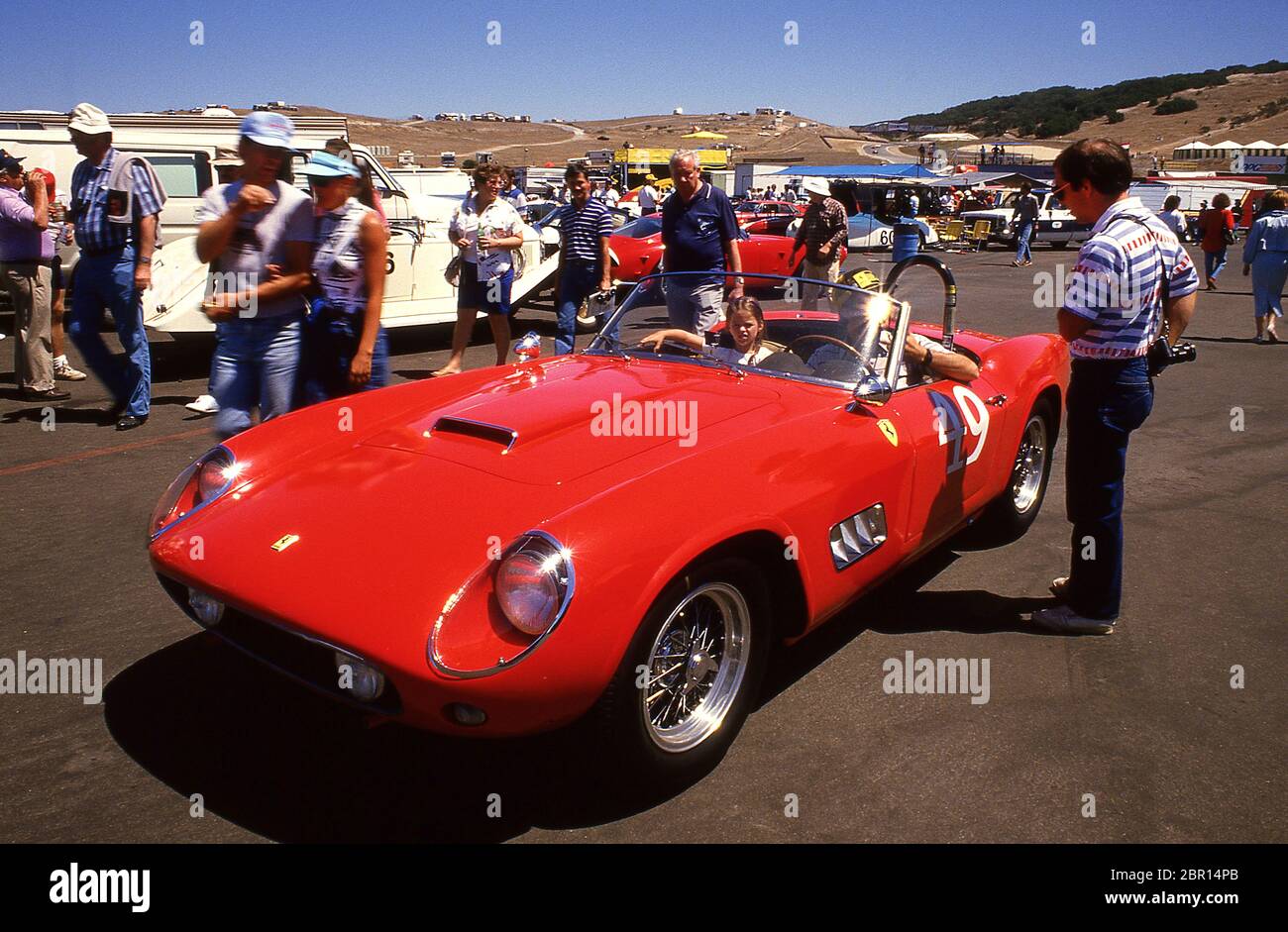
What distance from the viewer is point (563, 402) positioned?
3.44 m

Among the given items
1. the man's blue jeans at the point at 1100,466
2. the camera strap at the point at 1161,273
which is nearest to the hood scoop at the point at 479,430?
the man's blue jeans at the point at 1100,466

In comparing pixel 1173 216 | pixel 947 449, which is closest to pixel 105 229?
pixel 947 449

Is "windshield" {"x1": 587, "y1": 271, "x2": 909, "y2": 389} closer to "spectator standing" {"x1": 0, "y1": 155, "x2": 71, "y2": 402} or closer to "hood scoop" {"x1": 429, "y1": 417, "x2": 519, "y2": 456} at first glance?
"hood scoop" {"x1": 429, "y1": 417, "x2": 519, "y2": 456}

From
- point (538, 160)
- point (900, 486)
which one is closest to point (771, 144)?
point (538, 160)

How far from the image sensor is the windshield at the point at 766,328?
12.4ft

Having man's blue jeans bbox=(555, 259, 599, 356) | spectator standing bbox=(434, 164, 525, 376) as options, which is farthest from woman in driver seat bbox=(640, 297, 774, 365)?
spectator standing bbox=(434, 164, 525, 376)

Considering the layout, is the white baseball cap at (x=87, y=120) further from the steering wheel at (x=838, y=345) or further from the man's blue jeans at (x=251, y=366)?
the steering wheel at (x=838, y=345)

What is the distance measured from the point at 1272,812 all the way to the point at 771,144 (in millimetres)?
115320

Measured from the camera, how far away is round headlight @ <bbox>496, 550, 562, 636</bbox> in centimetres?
234

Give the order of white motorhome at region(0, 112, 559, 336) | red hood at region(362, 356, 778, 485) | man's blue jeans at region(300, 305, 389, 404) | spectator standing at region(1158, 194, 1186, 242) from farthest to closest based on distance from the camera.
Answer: spectator standing at region(1158, 194, 1186, 242), white motorhome at region(0, 112, 559, 336), man's blue jeans at region(300, 305, 389, 404), red hood at region(362, 356, 778, 485)

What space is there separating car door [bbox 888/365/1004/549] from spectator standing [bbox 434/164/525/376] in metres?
4.51

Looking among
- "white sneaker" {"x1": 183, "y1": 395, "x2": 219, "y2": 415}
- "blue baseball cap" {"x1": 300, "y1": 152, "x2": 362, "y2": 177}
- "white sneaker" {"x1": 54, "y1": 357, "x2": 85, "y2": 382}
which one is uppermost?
"blue baseball cap" {"x1": 300, "y1": 152, "x2": 362, "y2": 177}

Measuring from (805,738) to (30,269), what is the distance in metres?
6.71
